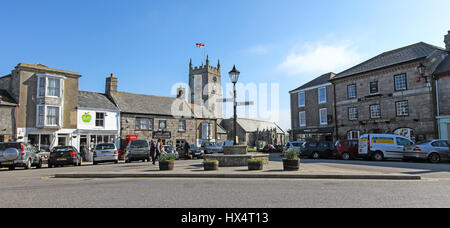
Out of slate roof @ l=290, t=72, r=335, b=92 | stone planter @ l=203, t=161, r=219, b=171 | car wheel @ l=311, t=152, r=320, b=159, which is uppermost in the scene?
slate roof @ l=290, t=72, r=335, b=92

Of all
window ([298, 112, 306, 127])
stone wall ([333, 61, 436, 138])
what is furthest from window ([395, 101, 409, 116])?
window ([298, 112, 306, 127])

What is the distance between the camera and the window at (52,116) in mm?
26938

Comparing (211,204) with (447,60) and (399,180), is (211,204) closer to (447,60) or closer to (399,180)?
(399,180)

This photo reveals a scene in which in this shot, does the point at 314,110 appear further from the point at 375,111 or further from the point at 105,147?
the point at 105,147

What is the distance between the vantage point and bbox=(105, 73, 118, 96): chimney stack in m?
34.4

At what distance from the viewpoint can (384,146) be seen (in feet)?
65.3

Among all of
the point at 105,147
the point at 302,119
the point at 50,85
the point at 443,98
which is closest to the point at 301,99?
the point at 302,119

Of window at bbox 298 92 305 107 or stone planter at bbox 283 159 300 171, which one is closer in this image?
stone planter at bbox 283 159 300 171

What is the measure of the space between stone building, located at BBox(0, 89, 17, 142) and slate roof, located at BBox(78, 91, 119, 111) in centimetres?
543

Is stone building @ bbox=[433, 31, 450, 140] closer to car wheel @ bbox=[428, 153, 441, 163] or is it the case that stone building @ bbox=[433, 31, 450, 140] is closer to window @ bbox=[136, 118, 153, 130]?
car wheel @ bbox=[428, 153, 441, 163]

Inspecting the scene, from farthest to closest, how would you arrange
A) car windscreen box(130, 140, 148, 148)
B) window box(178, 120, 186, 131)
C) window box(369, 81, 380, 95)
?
window box(178, 120, 186, 131)
window box(369, 81, 380, 95)
car windscreen box(130, 140, 148, 148)

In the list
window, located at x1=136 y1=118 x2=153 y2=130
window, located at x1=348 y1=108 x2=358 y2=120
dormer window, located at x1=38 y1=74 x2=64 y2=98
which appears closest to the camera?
dormer window, located at x1=38 y1=74 x2=64 y2=98

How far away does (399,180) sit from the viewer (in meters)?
10.2
